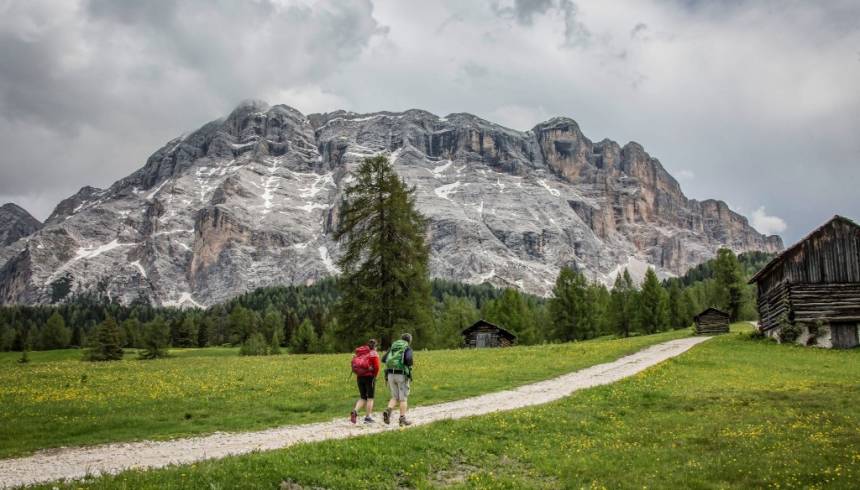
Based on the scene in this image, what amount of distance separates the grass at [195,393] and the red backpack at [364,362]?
97.2 inches

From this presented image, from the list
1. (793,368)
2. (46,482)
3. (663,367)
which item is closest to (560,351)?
(663,367)

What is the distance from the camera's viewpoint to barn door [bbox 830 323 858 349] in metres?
46.6

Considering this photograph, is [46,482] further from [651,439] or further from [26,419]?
[651,439]

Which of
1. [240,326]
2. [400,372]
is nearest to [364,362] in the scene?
[400,372]

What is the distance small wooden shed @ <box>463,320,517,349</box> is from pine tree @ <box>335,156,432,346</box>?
33206mm

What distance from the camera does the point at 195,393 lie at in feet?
82.4

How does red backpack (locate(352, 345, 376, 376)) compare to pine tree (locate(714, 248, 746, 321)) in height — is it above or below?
below

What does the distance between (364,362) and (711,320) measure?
69558 millimetres

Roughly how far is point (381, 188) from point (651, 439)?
37.3 m

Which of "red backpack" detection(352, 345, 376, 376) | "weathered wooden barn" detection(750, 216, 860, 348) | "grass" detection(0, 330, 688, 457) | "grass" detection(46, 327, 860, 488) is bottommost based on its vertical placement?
"grass" detection(46, 327, 860, 488)

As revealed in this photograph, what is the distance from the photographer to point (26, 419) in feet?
63.0

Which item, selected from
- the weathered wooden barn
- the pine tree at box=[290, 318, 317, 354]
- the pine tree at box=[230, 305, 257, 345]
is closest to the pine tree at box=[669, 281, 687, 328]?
the weathered wooden barn

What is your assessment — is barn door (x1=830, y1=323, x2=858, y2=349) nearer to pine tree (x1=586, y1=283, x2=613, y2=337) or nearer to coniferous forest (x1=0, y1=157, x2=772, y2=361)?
coniferous forest (x1=0, y1=157, x2=772, y2=361)

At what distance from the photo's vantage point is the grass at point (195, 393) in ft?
61.0
